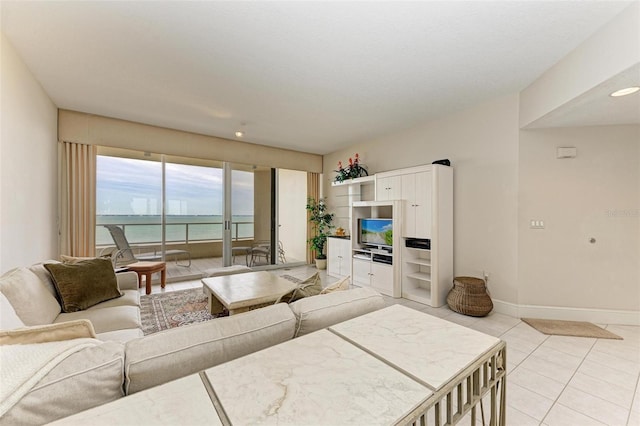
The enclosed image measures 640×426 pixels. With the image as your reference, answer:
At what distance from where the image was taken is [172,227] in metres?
5.30

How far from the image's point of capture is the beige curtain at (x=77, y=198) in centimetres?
387

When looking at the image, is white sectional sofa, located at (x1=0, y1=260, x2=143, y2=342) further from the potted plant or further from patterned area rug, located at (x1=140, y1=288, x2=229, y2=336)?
the potted plant

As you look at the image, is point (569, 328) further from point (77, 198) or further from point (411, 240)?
point (77, 198)

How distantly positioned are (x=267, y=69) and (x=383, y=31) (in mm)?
1180

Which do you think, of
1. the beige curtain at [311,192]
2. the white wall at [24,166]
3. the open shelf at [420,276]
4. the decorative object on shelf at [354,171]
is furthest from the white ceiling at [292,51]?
the beige curtain at [311,192]

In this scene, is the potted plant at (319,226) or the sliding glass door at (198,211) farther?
the potted plant at (319,226)

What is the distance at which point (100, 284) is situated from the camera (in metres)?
2.30

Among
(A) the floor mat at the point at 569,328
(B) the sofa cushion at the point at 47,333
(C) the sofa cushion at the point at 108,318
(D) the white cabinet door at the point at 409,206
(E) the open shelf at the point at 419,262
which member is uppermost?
(D) the white cabinet door at the point at 409,206

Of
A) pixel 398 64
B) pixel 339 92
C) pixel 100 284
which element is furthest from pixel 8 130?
pixel 398 64

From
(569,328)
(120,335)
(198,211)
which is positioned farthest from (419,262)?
(198,211)

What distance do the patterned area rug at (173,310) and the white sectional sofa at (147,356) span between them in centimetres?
217

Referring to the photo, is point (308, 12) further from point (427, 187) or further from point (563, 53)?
point (427, 187)

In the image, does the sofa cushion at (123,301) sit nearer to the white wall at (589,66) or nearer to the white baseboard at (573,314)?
the white baseboard at (573,314)

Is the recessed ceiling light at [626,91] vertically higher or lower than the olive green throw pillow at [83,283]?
higher
